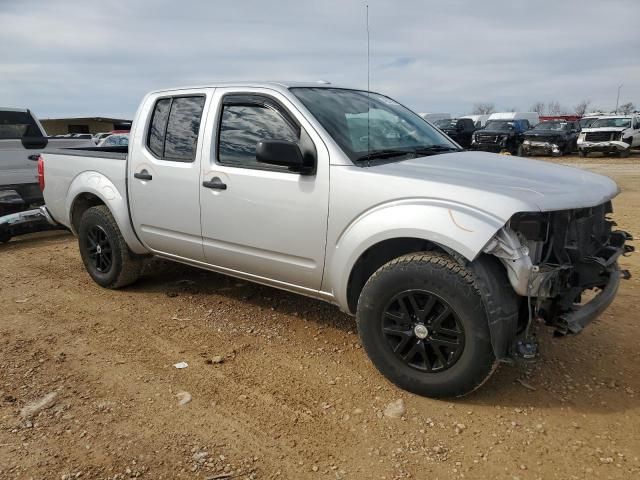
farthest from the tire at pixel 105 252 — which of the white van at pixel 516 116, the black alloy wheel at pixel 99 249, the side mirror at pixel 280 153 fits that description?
the white van at pixel 516 116

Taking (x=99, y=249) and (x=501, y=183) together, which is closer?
(x=501, y=183)

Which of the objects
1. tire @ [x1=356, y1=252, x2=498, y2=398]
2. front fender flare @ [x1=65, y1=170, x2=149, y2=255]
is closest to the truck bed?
front fender flare @ [x1=65, y1=170, x2=149, y2=255]

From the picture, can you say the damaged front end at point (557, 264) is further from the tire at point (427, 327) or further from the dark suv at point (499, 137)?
the dark suv at point (499, 137)

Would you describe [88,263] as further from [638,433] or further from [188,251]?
[638,433]

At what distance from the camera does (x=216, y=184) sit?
3.71 m

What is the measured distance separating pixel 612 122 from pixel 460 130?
877 inches

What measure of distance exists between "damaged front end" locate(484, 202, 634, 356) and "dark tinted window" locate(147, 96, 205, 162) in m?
2.48

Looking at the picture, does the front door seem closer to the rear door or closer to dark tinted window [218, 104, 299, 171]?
dark tinted window [218, 104, 299, 171]

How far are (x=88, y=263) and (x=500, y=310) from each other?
4063 mm

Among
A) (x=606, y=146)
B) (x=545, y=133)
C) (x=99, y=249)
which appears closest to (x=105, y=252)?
(x=99, y=249)

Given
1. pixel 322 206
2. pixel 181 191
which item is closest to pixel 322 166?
pixel 322 206

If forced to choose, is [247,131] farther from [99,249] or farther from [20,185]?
[20,185]

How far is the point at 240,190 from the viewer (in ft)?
11.8

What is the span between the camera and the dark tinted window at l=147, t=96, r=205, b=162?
4.00 m
